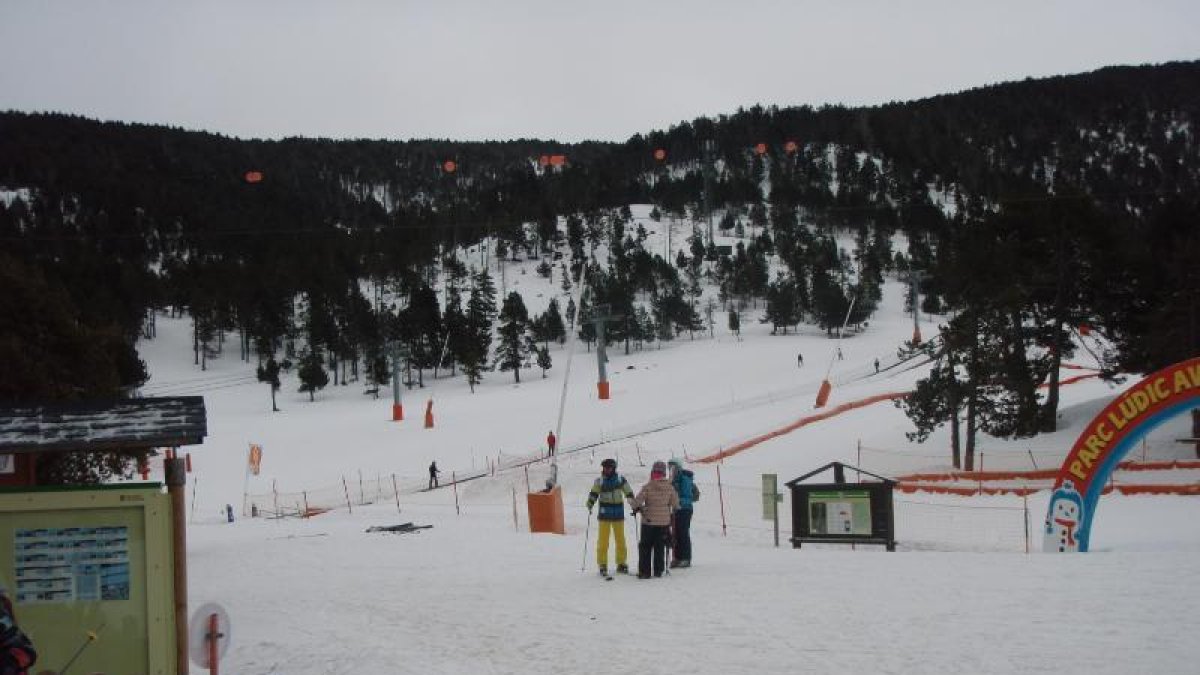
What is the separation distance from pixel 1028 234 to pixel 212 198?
176 m

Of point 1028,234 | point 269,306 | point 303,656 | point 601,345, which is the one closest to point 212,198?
point 269,306

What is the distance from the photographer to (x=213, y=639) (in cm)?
690

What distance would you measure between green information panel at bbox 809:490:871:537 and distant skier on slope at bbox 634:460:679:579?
178 inches

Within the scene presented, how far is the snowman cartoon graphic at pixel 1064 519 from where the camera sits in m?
14.5

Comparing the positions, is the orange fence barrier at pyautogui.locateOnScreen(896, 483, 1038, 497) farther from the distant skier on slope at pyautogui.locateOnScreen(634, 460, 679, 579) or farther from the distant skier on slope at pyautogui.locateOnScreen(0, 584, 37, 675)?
the distant skier on slope at pyautogui.locateOnScreen(0, 584, 37, 675)

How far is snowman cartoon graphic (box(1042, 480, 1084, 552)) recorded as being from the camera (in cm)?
1447

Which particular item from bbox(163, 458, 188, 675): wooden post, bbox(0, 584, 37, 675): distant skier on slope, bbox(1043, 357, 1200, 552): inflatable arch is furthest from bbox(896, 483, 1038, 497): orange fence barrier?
bbox(0, 584, 37, 675): distant skier on slope

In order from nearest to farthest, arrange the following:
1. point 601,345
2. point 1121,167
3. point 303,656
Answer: point 303,656 → point 601,345 → point 1121,167

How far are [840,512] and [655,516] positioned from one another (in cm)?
502

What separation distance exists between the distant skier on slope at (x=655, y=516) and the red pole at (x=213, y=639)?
5.51 metres

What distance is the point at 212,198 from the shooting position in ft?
591

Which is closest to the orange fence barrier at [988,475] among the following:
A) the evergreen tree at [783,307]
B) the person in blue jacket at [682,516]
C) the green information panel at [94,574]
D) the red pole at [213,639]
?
the person in blue jacket at [682,516]

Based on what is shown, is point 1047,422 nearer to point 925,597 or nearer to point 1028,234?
point 1028,234

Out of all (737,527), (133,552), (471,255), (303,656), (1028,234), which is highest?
(471,255)
